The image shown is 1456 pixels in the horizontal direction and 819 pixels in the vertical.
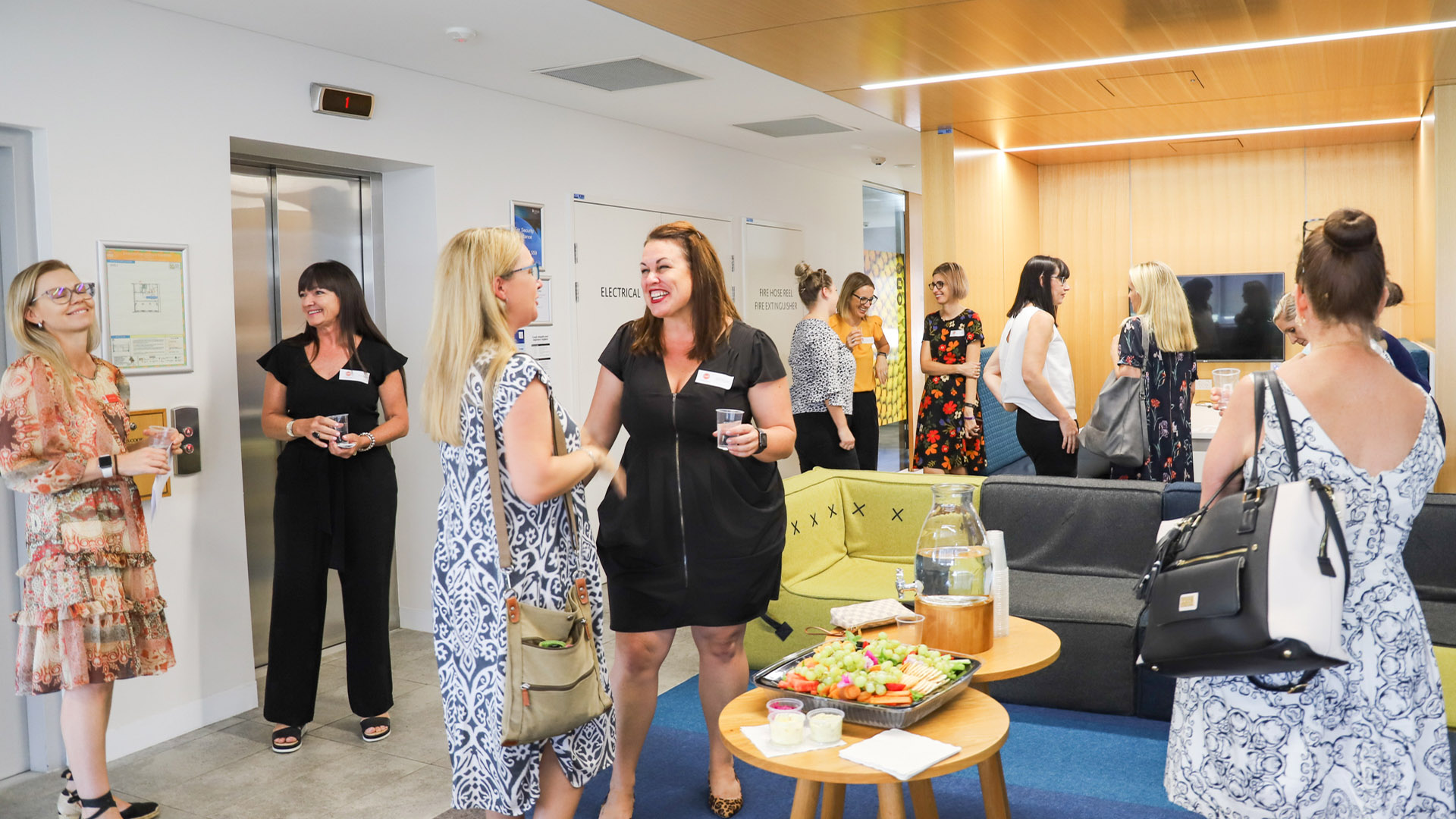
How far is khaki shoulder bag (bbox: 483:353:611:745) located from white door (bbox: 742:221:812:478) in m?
5.78

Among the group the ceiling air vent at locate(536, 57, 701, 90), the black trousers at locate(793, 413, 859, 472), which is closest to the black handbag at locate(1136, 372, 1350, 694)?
the ceiling air vent at locate(536, 57, 701, 90)

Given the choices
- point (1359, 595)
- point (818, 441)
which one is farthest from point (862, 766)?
point (818, 441)

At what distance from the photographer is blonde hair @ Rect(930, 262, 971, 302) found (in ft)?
20.6

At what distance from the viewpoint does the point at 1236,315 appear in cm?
823

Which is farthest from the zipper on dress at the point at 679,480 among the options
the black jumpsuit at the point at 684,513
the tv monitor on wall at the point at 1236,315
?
the tv monitor on wall at the point at 1236,315

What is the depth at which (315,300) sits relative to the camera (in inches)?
159

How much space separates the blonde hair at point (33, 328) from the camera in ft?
10.6

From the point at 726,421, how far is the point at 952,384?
150 inches

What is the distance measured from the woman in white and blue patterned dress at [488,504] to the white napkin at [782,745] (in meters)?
0.50

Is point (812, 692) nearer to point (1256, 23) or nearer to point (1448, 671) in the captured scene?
point (1448, 671)

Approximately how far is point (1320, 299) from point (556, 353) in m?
4.86

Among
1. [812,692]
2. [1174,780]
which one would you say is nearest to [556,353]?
[812,692]

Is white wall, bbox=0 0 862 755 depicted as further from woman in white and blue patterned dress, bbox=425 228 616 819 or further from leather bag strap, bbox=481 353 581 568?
leather bag strap, bbox=481 353 581 568

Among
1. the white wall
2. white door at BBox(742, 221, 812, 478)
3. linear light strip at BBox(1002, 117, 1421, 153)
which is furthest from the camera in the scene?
white door at BBox(742, 221, 812, 478)
